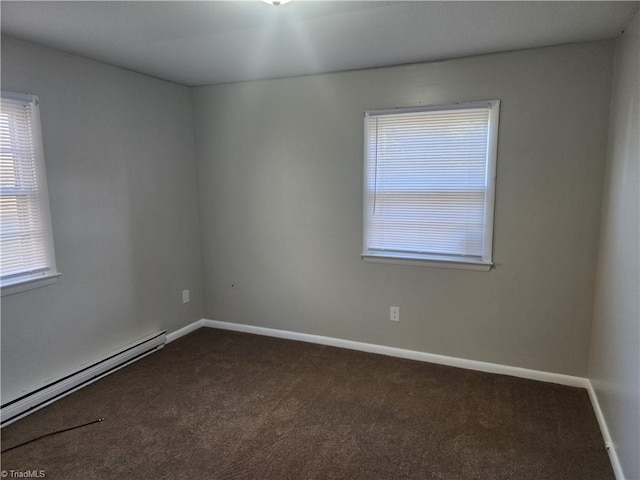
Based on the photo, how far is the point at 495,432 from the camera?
2.27 m

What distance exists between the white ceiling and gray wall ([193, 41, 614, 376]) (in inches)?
10.0

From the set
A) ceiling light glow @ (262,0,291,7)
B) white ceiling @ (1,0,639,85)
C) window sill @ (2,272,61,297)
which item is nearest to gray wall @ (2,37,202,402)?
window sill @ (2,272,61,297)

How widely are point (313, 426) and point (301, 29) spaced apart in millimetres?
2312

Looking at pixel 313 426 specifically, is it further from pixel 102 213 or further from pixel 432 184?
pixel 102 213

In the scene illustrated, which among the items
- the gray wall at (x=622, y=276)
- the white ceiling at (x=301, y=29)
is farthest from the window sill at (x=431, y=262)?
the white ceiling at (x=301, y=29)

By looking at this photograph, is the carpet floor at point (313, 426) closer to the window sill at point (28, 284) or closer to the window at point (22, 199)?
the window sill at point (28, 284)

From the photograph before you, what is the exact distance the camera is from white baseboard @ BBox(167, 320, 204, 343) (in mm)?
3589

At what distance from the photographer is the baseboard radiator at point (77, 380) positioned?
7.79 ft

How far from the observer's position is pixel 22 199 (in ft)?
7.98

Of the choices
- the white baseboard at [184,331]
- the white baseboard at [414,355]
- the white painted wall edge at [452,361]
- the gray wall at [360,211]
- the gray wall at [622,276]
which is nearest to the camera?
the gray wall at [622,276]

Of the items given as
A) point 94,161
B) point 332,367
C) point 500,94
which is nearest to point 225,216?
point 94,161

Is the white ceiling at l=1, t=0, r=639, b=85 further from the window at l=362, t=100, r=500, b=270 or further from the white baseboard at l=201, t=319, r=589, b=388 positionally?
the white baseboard at l=201, t=319, r=589, b=388

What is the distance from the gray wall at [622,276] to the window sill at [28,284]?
10.7 feet

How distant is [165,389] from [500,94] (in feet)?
10.2
